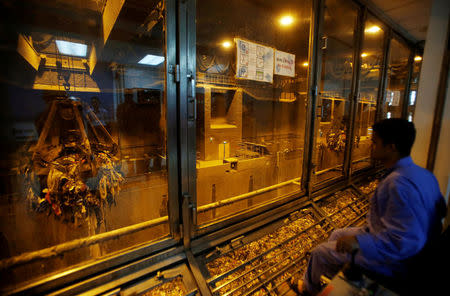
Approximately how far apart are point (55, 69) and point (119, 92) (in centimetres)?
40

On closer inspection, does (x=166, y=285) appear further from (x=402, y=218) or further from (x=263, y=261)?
(x=402, y=218)

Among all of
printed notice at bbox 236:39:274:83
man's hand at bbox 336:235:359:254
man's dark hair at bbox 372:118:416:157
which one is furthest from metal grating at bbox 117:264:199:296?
printed notice at bbox 236:39:274:83

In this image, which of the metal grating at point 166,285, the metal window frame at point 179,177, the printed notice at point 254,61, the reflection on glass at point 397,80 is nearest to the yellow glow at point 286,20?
the printed notice at point 254,61

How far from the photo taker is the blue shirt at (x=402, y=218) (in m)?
1.03

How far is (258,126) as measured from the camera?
2605 millimetres

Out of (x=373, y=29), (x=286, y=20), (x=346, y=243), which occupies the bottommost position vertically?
(x=346, y=243)

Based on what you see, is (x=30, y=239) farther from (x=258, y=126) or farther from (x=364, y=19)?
(x=364, y=19)

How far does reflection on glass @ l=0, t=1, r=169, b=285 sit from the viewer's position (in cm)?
118

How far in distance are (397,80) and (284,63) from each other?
4030 mm

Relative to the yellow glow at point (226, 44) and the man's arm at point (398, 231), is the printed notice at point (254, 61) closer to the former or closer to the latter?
the yellow glow at point (226, 44)

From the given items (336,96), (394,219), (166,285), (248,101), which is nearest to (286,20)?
(248,101)

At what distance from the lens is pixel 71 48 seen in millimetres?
1430

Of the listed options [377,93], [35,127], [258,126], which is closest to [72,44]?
[35,127]

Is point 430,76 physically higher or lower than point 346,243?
higher
